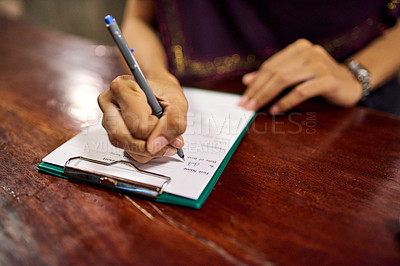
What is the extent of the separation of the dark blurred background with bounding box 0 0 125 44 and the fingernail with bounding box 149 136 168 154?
1.53m

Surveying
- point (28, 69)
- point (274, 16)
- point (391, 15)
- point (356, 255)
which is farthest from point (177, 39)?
point (356, 255)

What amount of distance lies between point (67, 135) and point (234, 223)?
0.27 m

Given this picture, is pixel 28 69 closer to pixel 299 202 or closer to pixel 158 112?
pixel 158 112

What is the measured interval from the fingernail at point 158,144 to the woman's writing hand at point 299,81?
9.5 inches

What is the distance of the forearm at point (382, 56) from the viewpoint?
0.59 m

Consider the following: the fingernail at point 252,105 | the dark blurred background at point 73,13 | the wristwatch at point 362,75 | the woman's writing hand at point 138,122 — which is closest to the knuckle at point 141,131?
the woman's writing hand at point 138,122

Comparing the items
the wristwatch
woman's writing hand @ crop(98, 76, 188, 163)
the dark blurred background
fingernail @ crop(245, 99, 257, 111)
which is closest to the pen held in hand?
woman's writing hand @ crop(98, 76, 188, 163)

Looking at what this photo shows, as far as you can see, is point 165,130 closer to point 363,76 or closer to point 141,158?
point 141,158

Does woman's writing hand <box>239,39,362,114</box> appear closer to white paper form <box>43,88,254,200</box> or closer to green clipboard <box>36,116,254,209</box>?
white paper form <box>43,88,254,200</box>

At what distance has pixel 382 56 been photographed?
1.96 ft

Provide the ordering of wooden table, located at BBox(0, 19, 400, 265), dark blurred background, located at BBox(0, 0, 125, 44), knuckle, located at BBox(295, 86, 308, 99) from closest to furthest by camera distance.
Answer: wooden table, located at BBox(0, 19, 400, 265) → knuckle, located at BBox(295, 86, 308, 99) → dark blurred background, located at BBox(0, 0, 125, 44)

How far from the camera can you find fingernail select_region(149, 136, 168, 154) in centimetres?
29

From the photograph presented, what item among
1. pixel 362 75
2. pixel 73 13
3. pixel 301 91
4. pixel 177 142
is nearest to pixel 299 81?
pixel 301 91

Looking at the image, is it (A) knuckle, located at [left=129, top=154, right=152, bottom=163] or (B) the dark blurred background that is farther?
(B) the dark blurred background
